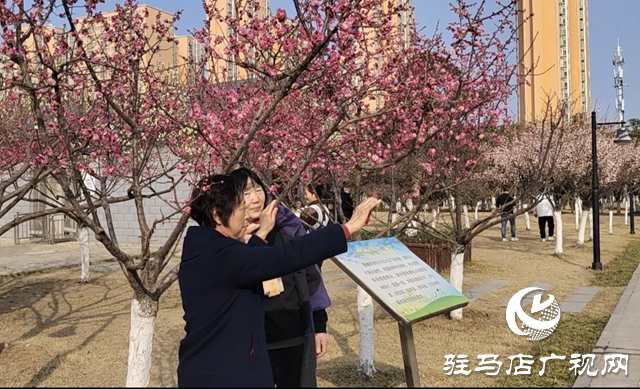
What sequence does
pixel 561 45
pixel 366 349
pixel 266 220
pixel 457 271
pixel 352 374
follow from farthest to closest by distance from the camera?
pixel 561 45 < pixel 457 271 < pixel 352 374 < pixel 366 349 < pixel 266 220

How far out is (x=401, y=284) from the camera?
10.1 ft

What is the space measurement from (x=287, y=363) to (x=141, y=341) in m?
1.36

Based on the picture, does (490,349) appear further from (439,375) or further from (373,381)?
(373,381)

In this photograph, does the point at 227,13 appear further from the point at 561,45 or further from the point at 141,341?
the point at 561,45

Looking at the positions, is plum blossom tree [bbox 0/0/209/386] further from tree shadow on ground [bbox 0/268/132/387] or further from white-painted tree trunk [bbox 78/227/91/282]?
white-painted tree trunk [bbox 78/227/91/282]

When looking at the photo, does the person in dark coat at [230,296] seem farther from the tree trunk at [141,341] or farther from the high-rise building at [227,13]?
the high-rise building at [227,13]

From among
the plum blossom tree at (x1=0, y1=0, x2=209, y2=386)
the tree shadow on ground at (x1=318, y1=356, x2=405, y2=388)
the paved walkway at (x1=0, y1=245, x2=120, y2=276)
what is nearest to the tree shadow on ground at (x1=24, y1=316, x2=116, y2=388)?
the plum blossom tree at (x1=0, y1=0, x2=209, y2=386)

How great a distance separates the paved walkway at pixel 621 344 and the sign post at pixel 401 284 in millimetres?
1202

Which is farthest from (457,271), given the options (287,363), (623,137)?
(623,137)

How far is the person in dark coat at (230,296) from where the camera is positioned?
2199 millimetres

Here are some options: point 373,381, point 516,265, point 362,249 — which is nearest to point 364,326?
point 373,381

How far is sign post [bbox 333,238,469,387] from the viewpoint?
287cm

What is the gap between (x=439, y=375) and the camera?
202 inches

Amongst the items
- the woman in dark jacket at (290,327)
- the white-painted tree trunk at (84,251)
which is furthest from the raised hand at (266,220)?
the white-painted tree trunk at (84,251)
